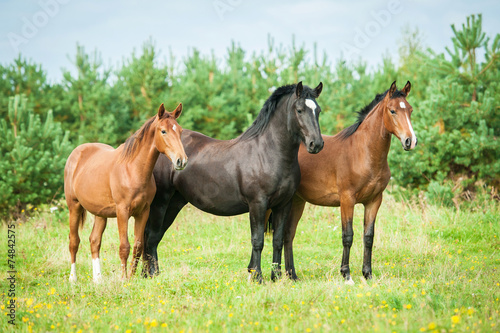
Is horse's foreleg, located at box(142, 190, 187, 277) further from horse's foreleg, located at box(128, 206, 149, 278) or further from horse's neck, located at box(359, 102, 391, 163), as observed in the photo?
horse's neck, located at box(359, 102, 391, 163)

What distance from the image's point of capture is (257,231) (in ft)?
18.0

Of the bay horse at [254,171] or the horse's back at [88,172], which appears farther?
the horse's back at [88,172]

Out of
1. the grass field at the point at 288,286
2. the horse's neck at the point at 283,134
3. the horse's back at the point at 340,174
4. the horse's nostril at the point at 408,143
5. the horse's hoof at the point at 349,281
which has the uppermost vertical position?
the horse's neck at the point at 283,134

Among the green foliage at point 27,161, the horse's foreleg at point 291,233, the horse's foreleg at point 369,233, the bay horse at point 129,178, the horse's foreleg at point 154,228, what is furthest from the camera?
the green foliage at point 27,161

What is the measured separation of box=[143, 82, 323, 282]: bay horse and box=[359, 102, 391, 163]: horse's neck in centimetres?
86

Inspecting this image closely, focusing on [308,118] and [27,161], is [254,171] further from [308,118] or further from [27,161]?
[27,161]

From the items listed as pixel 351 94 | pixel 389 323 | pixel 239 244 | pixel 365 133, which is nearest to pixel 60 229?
pixel 239 244

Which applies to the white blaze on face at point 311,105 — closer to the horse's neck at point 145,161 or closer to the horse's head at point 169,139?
the horse's head at point 169,139

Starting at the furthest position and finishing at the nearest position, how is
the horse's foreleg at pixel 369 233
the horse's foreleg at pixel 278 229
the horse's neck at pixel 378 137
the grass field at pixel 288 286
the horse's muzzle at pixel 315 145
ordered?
the horse's foreleg at pixel 369 233
the horse's foreleg at pixel 278 229
the horse's neck at pixel 378 137
the horse's muzzle at pixel 315 145
the grass field at pixel 288 286

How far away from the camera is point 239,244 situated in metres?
8.16

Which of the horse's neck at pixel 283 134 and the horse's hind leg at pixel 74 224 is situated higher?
the horse's neck at pixel 283 134

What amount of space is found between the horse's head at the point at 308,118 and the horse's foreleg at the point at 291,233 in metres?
1.36

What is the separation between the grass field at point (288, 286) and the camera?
153 inches

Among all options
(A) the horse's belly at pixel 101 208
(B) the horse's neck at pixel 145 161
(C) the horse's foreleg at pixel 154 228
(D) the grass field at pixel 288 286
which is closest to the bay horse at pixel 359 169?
(D) the grass field at pixel 288 286
